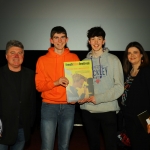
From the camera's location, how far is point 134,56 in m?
2.37

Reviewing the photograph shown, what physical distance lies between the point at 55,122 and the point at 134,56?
Answer: 1135mm

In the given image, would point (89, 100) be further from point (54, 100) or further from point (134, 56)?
point (134, 56)

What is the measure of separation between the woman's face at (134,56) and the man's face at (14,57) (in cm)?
120

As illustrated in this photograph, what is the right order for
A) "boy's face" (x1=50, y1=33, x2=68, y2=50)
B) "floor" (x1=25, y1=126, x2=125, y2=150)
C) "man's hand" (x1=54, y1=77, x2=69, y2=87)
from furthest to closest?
Result: "floor" (x1=25, y1=126, x2=125, y2=150) < "boy's face" (x1=50, y1=33, x2=68, y2=50) < "man's hand" (x1=54, y1=77, x2=69, y2=87)

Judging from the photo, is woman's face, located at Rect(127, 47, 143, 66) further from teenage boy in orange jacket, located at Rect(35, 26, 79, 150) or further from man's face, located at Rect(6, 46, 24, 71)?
man's face, located at Rect(6, 46, 24, 71)

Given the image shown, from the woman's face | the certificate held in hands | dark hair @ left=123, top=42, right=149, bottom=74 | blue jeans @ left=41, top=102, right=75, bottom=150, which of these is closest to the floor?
blue jeans @ left=41, top=102, right=75, bottom=150

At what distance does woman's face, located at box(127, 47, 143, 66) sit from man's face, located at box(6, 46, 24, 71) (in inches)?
47.3

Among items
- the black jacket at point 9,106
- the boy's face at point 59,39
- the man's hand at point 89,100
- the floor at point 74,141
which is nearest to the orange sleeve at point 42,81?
the black jacket at point 9,106

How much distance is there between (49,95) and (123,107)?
824 mm

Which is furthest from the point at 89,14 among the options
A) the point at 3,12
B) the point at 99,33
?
the point at 99,33

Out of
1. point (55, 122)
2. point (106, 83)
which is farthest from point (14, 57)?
point (106, 83)

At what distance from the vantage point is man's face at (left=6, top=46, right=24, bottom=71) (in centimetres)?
211

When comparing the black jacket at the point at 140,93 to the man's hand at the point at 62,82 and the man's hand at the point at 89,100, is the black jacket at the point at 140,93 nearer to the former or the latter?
the man's hand at the point at 89,100

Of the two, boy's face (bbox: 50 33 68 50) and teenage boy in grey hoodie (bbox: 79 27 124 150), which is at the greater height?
boy's face (bbox: 50 33 68 50)
